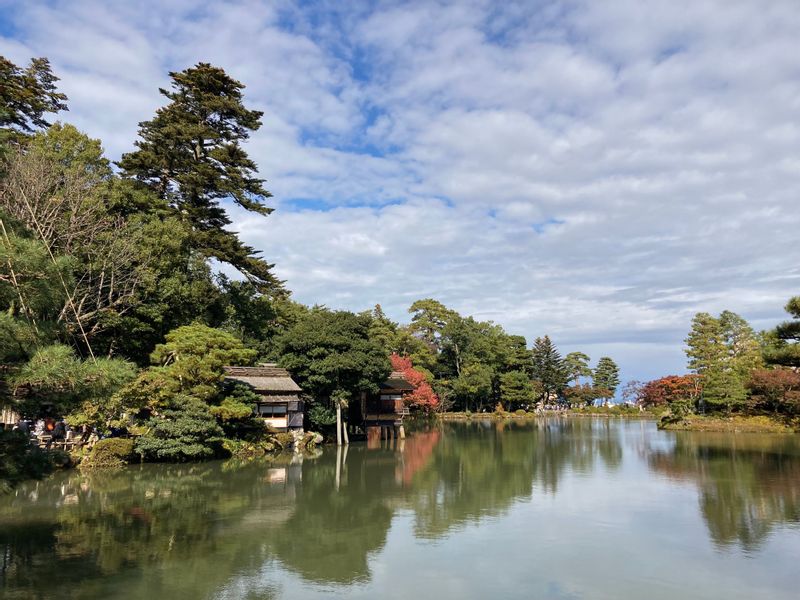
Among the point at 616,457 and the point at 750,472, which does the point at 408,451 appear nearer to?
the point at 616,457

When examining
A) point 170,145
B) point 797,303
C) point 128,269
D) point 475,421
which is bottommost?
point 475,421

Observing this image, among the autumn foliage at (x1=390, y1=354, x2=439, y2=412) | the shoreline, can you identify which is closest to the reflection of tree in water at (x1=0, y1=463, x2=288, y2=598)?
the autumn foliage at (x1=390, y1=354, x2=439, y2=412)

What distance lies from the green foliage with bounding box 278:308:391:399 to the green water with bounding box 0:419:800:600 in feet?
21.7

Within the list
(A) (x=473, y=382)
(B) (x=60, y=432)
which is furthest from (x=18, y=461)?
(A) (x=473, y=382)

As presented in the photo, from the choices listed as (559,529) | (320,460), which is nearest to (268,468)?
(320,460)

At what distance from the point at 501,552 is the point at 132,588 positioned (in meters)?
6.44

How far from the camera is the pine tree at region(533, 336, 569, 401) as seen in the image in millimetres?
59969

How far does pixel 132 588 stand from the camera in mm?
8031

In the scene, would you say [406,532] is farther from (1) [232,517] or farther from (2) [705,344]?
(2) [705,344]

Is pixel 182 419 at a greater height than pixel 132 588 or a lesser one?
greater

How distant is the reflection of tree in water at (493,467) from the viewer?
14.1 metres

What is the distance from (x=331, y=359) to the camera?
27359 millimetres

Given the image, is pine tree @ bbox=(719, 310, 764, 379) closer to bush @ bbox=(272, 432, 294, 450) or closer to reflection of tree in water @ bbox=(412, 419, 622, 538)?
reflection of tree in water @ bbox=(412, 419, 622, 538)

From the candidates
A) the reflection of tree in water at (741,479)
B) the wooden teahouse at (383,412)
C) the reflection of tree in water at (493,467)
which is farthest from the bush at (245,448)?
the reflection of tree in water at (741,479)
